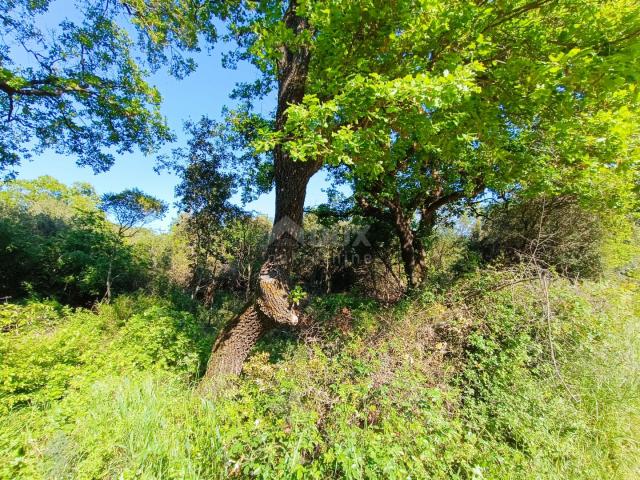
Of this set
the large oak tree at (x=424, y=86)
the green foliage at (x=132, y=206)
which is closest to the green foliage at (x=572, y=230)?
the large oak tree at (x=424, y=86)

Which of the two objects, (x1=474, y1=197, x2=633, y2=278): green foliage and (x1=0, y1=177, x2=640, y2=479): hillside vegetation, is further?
(x1=474, y1=197, x2=633, y2=278): green foliage

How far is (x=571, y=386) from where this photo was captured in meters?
2.59

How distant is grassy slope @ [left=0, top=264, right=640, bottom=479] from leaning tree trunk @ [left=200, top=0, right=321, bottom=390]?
0.37 meters

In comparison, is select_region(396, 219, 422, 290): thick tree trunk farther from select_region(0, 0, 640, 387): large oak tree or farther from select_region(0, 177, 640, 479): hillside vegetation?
select_region(0, 177, 640, 479): hillside vegetation

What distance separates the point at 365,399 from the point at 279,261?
1801mm

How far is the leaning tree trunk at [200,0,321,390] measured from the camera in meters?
2.86

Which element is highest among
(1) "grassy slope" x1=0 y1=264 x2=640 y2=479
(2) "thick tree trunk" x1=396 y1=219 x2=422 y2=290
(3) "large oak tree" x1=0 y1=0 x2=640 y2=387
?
(3) "large oak tree" x1=0 y1=0 x2=640 y2=387

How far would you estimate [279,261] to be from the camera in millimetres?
3143

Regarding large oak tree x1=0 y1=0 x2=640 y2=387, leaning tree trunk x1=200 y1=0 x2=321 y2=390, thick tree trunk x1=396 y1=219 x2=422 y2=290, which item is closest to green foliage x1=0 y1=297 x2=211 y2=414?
leaning tree trunk x1=200 y1=0 x2=321 y2=390

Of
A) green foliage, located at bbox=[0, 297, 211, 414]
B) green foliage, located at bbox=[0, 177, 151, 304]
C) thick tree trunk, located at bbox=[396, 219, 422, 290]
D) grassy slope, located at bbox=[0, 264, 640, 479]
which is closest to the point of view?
grassy slope, located at bbox=[0, 264, 640, 479]

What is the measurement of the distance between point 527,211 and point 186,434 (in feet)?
30.0

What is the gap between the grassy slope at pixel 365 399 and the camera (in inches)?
71.6

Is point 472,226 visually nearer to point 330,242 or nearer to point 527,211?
point 527,211

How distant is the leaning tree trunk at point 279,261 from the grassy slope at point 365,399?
1.23 feet
